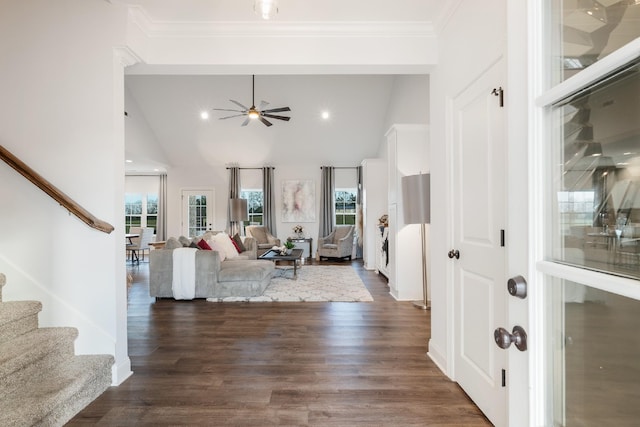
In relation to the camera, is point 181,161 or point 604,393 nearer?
point 604,393

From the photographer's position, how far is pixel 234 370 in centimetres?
247

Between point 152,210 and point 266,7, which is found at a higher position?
point 266,7

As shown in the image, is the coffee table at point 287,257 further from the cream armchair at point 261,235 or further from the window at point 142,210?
the window at point 142,210

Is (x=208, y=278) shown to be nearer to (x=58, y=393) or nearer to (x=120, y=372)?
(x=120, y=372)

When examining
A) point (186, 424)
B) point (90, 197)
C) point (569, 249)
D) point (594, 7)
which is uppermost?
point (594, 7)

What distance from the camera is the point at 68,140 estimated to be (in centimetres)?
231

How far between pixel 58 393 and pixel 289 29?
290 centimetres

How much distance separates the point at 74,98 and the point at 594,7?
2933 millimetres

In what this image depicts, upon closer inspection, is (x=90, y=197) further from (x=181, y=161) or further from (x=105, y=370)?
(x=181, y=161)

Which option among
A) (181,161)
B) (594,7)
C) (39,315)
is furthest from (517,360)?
(181,161)

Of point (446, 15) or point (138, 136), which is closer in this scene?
point (446, 15)

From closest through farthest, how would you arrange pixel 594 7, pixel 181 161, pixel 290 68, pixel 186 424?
1. pixel 594 7
2. pixel 186 424
3. pixel 290 68
4. pixel 181 161

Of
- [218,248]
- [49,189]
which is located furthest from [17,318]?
[218,248]

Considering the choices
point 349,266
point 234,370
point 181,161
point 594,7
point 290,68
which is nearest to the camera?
point 594,7
